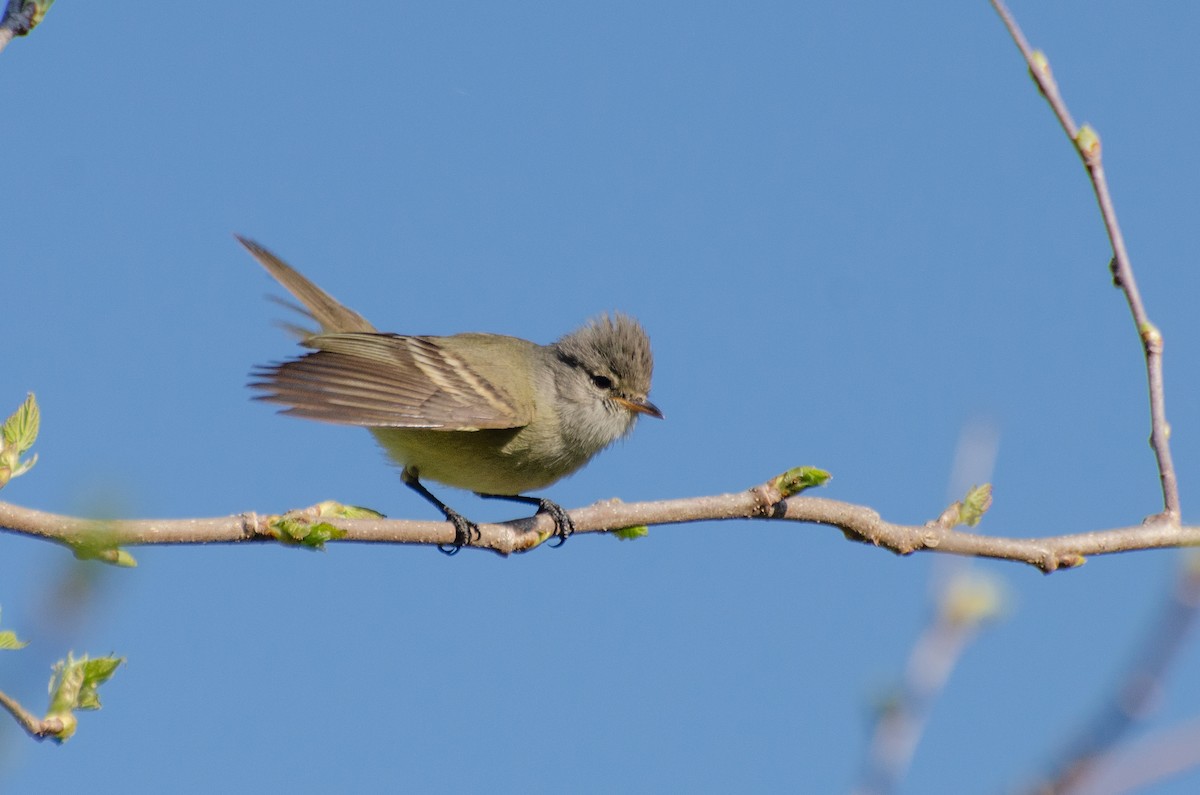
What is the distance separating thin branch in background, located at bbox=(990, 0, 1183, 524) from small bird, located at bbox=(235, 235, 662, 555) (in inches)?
105

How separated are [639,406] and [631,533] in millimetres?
2749

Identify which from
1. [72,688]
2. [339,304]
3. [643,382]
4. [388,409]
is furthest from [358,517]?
[339,304]

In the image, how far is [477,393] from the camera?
6.91 metres

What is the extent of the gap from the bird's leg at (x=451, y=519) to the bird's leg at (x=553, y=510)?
42 cm

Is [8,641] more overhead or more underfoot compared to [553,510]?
more underfoot

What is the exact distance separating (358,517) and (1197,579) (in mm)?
3150

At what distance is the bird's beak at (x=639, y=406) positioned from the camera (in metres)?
7.63

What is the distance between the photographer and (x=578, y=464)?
750 centimetres

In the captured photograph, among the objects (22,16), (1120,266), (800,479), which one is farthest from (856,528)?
(22,16)

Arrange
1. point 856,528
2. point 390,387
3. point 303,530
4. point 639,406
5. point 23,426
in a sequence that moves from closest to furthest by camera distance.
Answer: point 23,426 → point 303,530 → point 856,528 → point 390,387 → point 639,406

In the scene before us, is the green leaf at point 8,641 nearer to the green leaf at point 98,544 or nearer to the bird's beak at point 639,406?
the green leaf at point 98,544

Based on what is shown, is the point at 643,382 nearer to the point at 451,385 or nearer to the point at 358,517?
the point at 451,385

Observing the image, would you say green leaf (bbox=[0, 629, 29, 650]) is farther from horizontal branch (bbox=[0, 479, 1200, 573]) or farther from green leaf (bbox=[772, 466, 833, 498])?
green leaf (bbox=[772, 466, 833, 498])

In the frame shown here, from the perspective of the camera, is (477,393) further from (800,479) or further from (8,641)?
(8,641)
